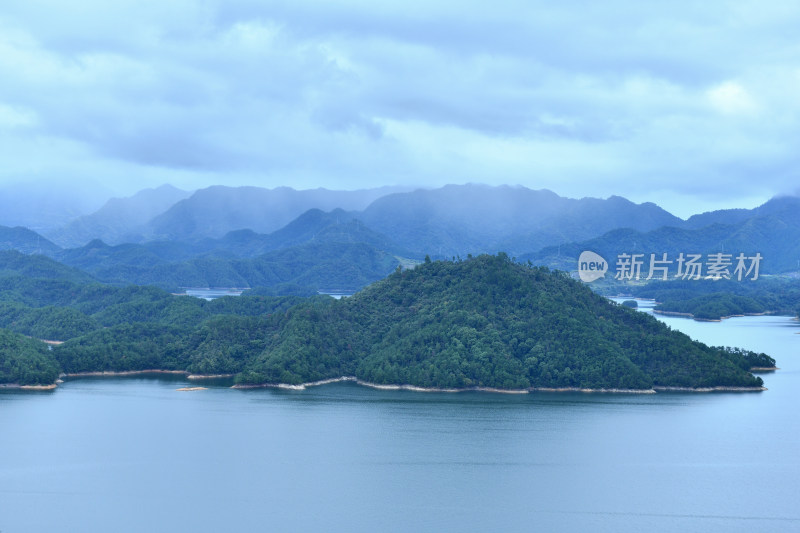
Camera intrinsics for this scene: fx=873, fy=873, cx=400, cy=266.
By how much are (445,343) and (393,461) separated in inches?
1236

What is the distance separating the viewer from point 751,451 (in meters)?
62.6

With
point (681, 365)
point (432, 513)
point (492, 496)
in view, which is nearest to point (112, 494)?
point (432, 513)

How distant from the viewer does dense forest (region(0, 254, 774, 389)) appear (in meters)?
85.3

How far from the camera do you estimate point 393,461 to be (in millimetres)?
58125

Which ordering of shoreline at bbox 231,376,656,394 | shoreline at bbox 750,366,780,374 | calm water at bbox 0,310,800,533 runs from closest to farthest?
1. calm water at bbox 0,310,800,533
2. shoreline at bbox 231,376,656,394
3. shoreline at bbox 750,366,780,374

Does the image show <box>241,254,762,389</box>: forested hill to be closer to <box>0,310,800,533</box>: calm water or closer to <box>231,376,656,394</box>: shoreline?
<box>231,376,656,394</box>: shoreline

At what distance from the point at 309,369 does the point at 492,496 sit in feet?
131

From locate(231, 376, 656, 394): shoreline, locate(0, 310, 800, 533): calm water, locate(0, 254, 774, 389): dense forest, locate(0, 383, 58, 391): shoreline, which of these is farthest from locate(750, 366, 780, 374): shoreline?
locate(0, 383, 58, 391): shoreline

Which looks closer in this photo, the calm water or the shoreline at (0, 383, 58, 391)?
the calm water

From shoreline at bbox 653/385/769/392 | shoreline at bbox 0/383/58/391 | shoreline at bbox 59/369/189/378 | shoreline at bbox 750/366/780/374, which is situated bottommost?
shoreline at bbox 0/383/58/391

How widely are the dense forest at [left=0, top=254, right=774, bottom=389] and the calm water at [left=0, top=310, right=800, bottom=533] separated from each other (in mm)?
3529

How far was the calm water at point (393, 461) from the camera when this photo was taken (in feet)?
157

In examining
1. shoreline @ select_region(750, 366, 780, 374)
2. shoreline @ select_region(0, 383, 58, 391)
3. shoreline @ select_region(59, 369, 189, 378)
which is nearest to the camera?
shoreline @ select_region(0, 383, 58, 391)

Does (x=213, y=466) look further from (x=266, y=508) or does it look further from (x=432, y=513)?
(x=432, y=513)
